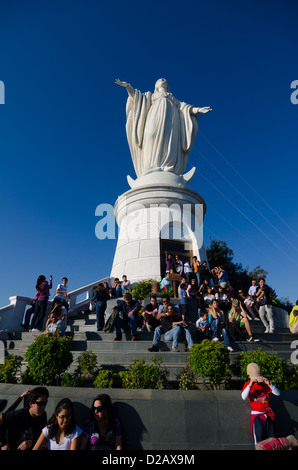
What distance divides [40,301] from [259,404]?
8066 millimetres

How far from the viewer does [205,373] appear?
532 cm

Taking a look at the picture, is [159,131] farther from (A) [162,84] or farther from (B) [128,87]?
(A) [162,84]

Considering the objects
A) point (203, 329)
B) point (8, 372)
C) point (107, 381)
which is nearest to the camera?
point (107, 381)

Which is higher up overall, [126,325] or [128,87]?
[128,87]

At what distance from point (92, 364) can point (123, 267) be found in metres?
10.1

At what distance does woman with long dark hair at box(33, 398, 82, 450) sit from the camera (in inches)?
146

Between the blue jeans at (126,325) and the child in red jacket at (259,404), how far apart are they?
4.19 m

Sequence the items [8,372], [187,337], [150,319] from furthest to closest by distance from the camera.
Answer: [150,319]
[187,337]
[8,372]

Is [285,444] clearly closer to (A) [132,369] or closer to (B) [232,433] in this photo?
(B) [232,433]

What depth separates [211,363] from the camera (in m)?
5.31

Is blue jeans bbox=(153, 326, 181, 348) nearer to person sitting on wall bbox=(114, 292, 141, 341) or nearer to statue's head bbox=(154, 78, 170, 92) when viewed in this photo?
person sitting on wall bbox=(114, 292, 141, 341)

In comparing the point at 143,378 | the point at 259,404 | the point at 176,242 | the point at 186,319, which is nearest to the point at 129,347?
the point at 186,319

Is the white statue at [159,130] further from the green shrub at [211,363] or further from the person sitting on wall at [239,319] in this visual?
the green shrub at [211,363]

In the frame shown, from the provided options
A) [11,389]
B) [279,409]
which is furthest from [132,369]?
[279,409]
